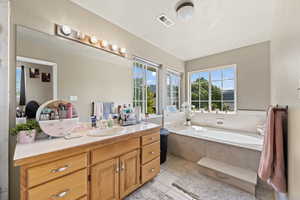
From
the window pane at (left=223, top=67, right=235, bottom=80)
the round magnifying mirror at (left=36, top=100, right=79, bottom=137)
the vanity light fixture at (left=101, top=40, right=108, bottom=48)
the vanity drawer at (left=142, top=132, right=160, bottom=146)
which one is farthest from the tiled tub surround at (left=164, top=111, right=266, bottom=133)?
the round magnifying mirror at (left=36, top=100, right=79, bottom=137)

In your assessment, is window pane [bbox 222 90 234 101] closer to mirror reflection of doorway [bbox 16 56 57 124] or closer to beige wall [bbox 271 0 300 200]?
A: beige wall [bbox 271 0 300 200]

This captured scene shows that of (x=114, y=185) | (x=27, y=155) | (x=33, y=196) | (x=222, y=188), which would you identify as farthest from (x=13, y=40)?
(x=222, y=188)

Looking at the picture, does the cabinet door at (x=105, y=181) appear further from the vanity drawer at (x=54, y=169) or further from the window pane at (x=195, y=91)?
the window pane at (x=195, y=91)

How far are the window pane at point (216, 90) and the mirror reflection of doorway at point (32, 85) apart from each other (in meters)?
3.64

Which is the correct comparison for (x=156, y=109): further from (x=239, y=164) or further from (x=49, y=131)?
(x=49, y=131)

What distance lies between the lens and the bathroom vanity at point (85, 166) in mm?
878

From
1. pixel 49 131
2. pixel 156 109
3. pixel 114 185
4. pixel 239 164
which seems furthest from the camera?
pixel 156 109

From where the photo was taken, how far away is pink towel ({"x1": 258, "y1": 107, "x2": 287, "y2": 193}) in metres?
1.00

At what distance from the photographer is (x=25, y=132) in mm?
1126

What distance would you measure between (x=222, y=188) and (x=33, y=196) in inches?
84.4

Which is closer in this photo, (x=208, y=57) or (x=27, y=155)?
(x=27, y=155)

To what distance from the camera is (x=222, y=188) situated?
176 centimetres

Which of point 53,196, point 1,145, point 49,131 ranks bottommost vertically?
point 53,196

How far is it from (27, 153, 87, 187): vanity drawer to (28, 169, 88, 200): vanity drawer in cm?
4
